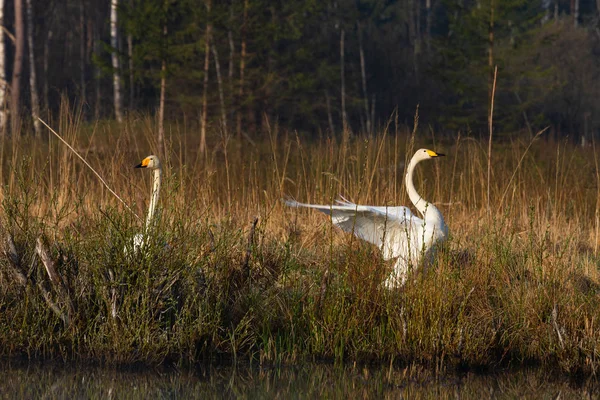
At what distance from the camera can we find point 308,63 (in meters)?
29.4

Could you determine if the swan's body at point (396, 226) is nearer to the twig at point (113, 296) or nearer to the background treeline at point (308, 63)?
the twig at point (113, 296)

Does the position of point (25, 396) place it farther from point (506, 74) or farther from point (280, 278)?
point (506, 74)

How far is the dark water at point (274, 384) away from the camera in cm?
451

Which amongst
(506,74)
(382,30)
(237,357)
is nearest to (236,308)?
(237,357)

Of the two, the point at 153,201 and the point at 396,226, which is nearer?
the point at 153,201

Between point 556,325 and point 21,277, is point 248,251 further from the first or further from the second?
point 556,325

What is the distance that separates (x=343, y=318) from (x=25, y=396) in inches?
70.7

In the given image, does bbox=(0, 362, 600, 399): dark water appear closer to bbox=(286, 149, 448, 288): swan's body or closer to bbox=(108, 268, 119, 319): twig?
bbox=(108, 268, 119, 319): twig

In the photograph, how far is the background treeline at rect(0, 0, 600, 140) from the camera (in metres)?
20.2

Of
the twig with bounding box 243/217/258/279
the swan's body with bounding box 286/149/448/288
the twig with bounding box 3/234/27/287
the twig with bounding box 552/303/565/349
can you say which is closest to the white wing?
the swan's body with bounding box 286/149/448/288

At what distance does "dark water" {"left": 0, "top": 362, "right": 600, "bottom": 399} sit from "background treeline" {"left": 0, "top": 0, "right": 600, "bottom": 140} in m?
12.4

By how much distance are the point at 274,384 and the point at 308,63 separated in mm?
25287

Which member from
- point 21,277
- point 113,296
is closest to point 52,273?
point 21,277

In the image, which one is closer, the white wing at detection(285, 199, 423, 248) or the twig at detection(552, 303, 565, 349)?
the twig at detection(552, 303, 565, 349)
